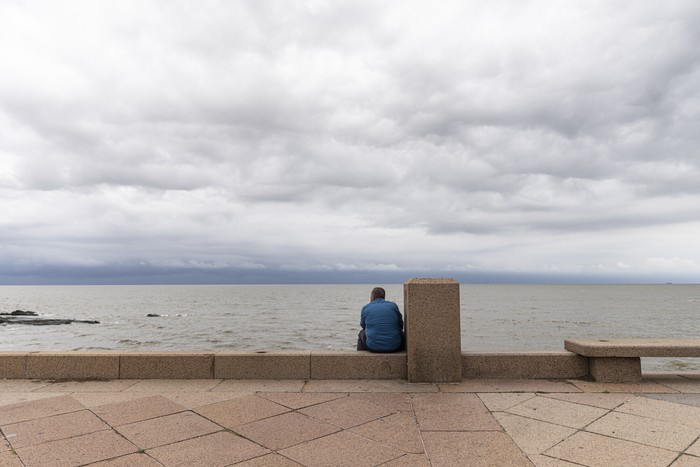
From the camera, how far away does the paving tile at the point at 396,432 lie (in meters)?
3.86

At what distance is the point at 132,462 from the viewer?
3.54m

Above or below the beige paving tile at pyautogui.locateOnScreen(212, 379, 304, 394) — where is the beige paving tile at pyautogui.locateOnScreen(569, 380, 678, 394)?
below

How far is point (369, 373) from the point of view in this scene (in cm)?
615

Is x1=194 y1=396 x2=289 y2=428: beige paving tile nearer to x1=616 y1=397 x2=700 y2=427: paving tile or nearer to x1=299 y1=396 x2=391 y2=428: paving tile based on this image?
x1=299 y1=396 x2=391 y2=428: paving tile

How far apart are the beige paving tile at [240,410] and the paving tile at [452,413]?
1.41 meters

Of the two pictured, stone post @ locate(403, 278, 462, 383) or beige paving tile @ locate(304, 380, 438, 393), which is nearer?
beige paving tile @ locate(304, 380, 438, 393)

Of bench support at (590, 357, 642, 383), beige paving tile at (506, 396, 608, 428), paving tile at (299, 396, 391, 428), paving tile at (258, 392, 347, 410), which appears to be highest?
bench support at (590, 357, 642, 383)

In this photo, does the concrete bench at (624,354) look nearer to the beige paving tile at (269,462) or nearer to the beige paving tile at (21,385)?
the beige paving tile at (269,462)

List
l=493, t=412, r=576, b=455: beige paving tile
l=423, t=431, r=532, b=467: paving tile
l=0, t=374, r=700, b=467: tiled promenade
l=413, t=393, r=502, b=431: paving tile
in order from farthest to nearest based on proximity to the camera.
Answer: l=413, t=393, r=502, b=431: paving tile
l=493, t=412, r=576, b=455: beige paving tile
l=0, t=374, r=700, b=467: tiled promenade
l=423, t=431, r=532, b=467: paving tile

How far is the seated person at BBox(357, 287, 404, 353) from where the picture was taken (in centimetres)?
645

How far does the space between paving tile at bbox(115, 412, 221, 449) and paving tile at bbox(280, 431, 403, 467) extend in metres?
0.96

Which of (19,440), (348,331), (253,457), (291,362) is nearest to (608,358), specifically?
(291,362)

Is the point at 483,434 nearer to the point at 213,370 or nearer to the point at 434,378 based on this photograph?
the point at 434,378

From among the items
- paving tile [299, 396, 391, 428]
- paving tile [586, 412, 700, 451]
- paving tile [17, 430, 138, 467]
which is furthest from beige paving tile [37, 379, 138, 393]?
paving tile [586, 412, 700, 451]
